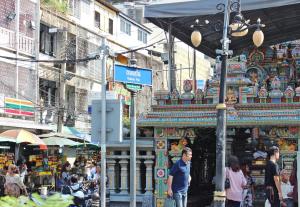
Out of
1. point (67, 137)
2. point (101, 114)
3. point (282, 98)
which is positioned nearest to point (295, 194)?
point (282, 98)

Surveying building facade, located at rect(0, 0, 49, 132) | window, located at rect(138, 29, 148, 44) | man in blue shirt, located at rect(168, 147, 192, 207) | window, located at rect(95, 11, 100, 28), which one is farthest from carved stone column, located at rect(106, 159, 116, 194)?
window, located at rect(138, 29, 148, 44)

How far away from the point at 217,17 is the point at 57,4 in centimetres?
1640

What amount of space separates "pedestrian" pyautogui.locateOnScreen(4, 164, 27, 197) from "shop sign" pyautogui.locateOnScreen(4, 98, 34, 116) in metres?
10.0

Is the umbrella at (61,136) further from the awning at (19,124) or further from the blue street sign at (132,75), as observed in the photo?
the blue street sign at (132,75)

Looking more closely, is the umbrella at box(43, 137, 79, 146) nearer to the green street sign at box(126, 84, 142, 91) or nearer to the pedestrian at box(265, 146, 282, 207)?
the pedestrian at box(265, 146, 282, 207)

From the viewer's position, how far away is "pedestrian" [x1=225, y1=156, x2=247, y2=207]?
1086 centimetres

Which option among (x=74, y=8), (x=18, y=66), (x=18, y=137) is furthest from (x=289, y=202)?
(x=74, y=8)

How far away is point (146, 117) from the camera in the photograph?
44.7 ft

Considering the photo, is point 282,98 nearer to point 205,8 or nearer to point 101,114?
point 205,8

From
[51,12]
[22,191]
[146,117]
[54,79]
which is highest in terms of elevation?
[51,12]

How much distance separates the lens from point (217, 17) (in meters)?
15.3

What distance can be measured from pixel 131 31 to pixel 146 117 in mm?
25943

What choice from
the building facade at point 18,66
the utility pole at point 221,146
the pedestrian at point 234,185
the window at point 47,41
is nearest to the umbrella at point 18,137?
the building facade at point 18,66

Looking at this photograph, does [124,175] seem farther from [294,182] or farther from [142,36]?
[142,36]
